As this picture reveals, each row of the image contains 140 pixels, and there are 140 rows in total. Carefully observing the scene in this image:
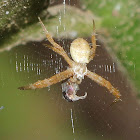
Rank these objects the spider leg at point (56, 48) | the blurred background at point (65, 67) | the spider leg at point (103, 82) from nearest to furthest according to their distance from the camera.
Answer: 1. the blurred background at point (65, 67)
2. the spider leg at point (56, 48)
3. the spider leg at point (103, 82)

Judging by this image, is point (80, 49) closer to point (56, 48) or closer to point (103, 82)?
point (56, 48)

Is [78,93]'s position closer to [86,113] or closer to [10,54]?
[86,113]

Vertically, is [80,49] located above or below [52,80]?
above

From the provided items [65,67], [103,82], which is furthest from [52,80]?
[103,82]

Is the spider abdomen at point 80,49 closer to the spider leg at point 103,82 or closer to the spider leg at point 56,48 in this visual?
the spider leg at point 56,48

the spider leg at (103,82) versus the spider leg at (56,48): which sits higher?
the spider leg at (56,48)

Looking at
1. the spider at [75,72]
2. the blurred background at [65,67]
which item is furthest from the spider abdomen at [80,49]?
the blurred background at [65,67]

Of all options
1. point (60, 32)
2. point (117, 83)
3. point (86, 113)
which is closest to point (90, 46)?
point (60, 32)
